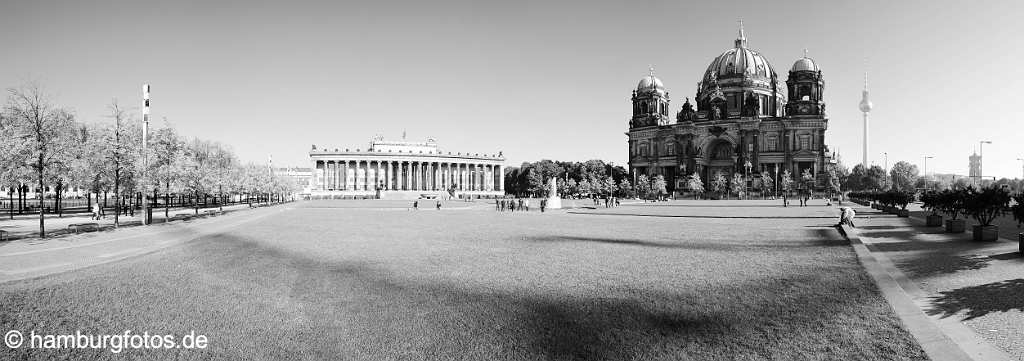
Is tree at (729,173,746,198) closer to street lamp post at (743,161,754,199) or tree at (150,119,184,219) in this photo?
street lamp post at (743,161,754,199)

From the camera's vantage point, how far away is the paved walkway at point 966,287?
859cm

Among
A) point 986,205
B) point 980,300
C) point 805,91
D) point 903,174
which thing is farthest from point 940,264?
point 903,174

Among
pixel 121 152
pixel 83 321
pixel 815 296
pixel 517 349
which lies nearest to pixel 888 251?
pixel 815 296

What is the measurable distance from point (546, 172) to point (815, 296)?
169m

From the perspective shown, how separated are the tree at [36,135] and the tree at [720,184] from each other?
117m

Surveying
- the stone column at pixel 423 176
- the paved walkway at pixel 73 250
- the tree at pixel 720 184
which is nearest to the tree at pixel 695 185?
the tree at pixel 720 184

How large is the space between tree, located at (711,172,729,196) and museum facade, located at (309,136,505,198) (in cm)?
7449

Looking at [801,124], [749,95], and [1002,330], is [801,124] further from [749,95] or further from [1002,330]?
[1002,330]

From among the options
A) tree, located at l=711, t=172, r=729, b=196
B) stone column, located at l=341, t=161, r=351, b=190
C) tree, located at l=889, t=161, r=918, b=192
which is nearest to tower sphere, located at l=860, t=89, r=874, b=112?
tree, located at l=889, t=161, r=918, b=192

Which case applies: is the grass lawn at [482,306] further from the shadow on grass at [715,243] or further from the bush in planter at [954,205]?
the bush in planter at [954,205]

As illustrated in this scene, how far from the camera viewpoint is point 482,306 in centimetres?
1105

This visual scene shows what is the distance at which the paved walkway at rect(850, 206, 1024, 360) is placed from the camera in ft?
28.2

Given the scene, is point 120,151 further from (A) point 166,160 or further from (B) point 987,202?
(B) point 987,202

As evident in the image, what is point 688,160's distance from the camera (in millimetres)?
130000
